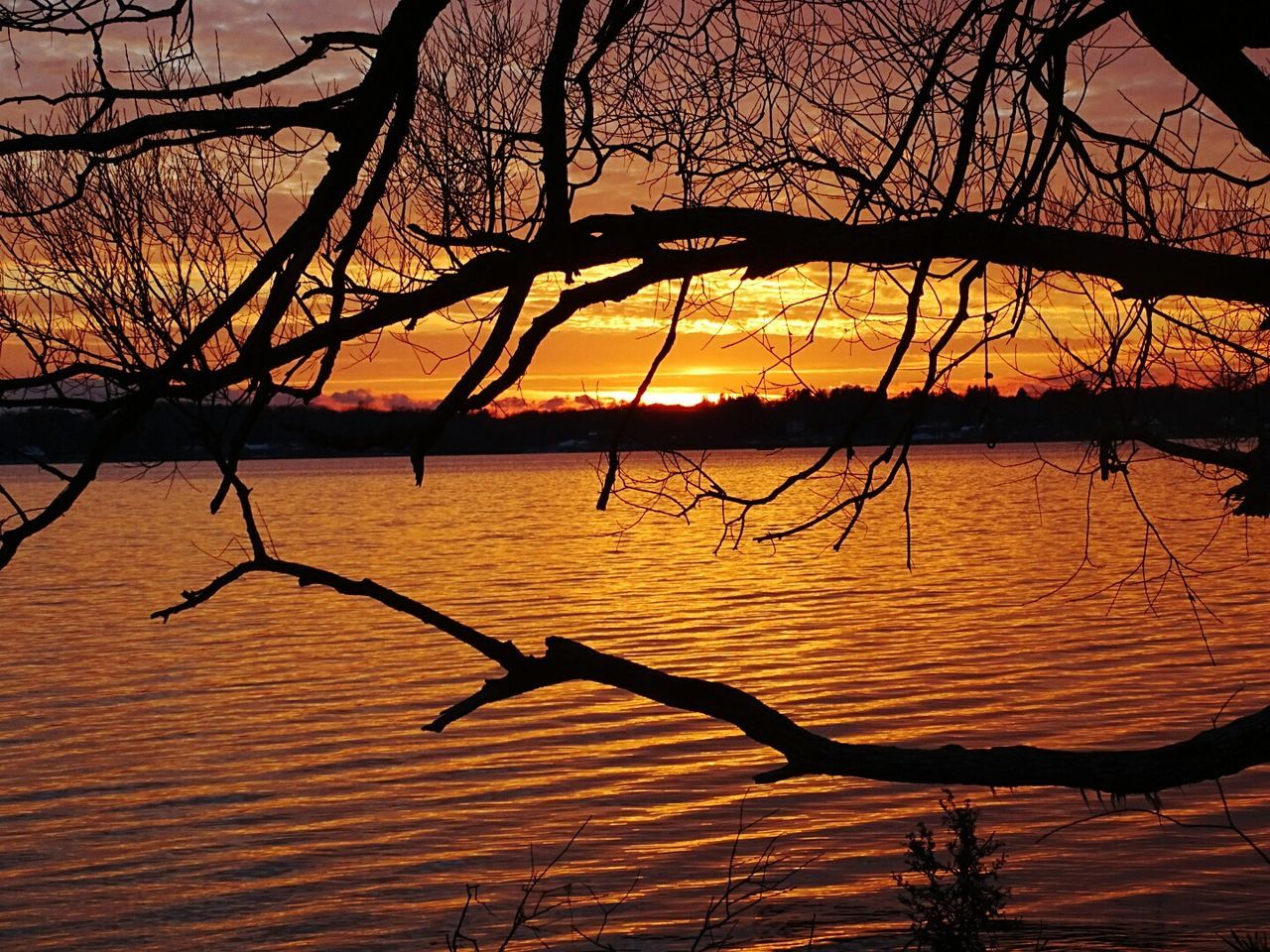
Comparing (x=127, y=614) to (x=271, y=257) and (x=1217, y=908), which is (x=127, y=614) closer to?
(x=1217, y=908)

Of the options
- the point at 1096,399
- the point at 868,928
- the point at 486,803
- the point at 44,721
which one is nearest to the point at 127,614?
the point at 44,721

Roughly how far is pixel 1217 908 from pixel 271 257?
32.3ft

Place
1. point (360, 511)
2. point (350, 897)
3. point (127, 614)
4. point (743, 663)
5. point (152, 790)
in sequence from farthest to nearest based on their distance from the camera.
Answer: point (360, 511)
point (127, 614)
point (743, 663)
point (152, 790)
point (350, 897)

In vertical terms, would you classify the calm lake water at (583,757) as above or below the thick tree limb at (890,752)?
below

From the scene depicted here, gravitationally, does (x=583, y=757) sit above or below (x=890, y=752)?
below

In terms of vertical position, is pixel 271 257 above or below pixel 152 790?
above

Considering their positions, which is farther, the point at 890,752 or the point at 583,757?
the point at 583,757

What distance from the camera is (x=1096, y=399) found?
6.09 meters

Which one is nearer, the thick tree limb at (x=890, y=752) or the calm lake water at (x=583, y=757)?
the thick tree limb at (x=890, y=752)

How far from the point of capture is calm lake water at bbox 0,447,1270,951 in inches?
440

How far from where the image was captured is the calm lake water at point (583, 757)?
11.2 meters

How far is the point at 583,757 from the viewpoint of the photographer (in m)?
15.9

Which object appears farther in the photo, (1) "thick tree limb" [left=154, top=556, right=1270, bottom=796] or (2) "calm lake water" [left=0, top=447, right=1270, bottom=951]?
(2) "calm lake water" [left=0, top=447, right=1270, bottom=951]

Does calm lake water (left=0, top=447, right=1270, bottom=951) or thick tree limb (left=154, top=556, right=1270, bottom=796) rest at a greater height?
thick tree limb (left=154, top=556, right=1270, bottom=796)
